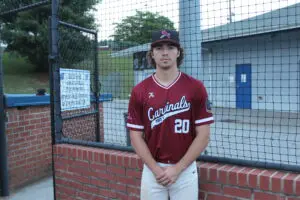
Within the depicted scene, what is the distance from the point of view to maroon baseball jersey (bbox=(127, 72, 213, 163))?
2426 millimetres

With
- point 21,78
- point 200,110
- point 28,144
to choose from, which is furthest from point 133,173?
point 21,78

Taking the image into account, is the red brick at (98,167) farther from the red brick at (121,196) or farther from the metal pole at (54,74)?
the metal pole at (54,74)

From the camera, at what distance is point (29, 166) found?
5238mm

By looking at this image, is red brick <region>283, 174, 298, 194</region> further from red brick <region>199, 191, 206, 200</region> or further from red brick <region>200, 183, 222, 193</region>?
red brick <region>199, 191, 206, 200</region>

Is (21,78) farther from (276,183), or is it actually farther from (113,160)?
(276,183)

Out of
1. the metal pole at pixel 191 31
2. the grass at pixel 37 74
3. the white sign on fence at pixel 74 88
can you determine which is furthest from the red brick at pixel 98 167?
the metal pole at pixel 191 31

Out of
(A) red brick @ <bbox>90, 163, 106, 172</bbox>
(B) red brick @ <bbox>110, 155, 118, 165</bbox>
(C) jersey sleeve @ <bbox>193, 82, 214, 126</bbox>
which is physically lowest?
(A) red brick @ <bbox>90, 163, 106, 172</bbox>

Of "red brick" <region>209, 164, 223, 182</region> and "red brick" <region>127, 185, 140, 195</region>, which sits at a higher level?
"red brick" <region>209, 164, 223, 182</region>

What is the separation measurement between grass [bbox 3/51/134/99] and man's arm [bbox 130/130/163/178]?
1981 mm

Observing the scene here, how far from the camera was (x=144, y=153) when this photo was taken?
2.46 metres

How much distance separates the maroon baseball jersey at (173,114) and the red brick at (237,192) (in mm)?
632

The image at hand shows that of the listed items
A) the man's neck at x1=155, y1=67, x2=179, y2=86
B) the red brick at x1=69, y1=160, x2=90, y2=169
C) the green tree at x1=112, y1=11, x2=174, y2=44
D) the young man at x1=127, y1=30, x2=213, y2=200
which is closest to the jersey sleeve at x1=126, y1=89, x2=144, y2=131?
the young man at x1=127, y1=30, x2=213, y2=200

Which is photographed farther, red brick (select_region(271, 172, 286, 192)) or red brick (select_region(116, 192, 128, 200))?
red brick (select_region(116, 192, 128, 200))

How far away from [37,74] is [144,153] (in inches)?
1008
